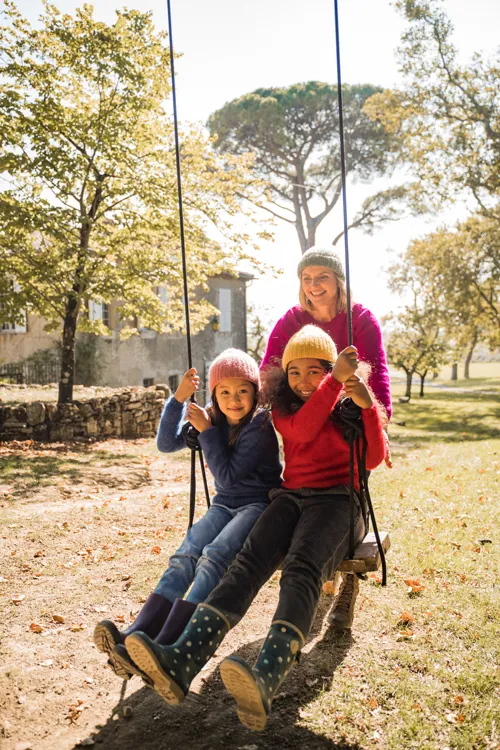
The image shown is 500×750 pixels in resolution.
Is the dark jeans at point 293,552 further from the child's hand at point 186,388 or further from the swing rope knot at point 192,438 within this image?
the child's hand at point 186,388

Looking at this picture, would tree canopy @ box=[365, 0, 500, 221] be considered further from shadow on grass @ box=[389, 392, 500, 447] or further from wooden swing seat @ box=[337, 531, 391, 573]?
wooden swing seat @ box=[337, 531, 391, 573]

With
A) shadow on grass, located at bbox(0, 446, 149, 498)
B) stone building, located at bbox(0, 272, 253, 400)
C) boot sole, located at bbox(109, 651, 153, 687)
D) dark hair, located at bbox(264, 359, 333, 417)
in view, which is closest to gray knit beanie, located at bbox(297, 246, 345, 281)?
dark hair, located at bbox(264, 359, 333, 417)

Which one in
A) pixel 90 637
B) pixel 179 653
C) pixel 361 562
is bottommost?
pixel 90 637

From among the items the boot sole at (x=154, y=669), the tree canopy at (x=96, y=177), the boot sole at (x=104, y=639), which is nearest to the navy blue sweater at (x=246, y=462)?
the boot sole at (x=104, y=639)

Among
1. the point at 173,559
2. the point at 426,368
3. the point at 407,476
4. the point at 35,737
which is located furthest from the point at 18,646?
the point at 426,368

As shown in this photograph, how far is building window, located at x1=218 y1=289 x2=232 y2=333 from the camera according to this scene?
23327 millimetres

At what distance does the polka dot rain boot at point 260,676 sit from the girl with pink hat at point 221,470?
424 mm

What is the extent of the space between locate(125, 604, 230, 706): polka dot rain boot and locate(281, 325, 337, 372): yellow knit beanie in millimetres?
1282

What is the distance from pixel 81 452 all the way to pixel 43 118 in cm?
559

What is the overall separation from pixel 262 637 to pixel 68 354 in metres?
9.34

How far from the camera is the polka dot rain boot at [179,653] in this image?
2312 millimetres

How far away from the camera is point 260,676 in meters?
2.26

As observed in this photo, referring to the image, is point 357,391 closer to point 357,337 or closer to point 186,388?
point 357,337

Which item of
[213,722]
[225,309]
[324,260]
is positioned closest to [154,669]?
[213,722]
